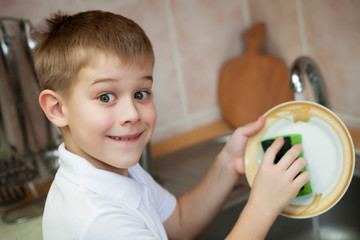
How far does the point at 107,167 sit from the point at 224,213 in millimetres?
401

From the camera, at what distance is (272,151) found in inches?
30.6

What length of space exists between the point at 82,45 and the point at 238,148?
41 centimetres

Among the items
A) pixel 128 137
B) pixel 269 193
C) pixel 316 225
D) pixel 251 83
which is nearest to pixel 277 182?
pixel 269 193

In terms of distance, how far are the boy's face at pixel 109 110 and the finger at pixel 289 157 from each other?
0.83 feet

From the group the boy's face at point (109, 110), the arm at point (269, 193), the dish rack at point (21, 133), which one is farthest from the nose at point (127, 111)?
the dish rack at point (21, 133)

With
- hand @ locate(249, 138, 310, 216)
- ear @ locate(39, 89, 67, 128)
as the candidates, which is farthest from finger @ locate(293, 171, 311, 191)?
ear @ locate(39, 89, 67, 128)

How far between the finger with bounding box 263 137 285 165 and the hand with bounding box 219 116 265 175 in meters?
0.08

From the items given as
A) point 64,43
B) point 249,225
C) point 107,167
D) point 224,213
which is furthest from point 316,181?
point 64,43

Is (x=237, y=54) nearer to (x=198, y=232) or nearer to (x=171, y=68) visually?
(x=171, y=68)

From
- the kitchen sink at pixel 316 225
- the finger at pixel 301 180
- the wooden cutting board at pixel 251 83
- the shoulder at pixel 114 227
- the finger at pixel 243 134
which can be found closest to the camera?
the shoulder at pixel 114 227

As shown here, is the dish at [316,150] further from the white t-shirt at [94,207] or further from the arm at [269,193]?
the white t-shirt at [94,207]

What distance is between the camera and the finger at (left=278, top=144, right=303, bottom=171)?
76cm

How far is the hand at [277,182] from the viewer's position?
736 mm

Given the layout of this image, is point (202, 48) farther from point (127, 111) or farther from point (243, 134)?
point (127, 111)
